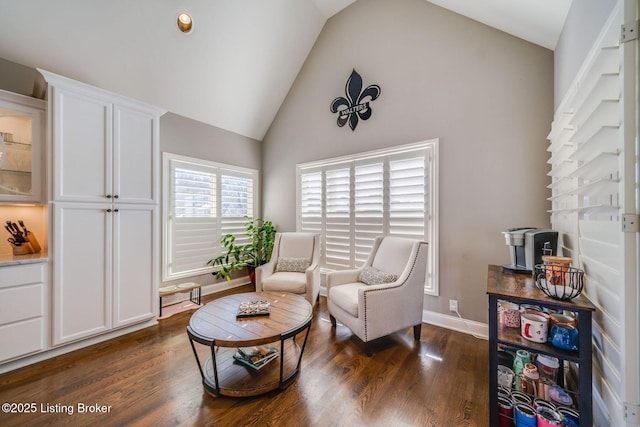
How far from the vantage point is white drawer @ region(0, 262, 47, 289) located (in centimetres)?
194

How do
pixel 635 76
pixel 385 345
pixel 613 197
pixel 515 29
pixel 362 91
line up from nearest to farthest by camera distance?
1. pixel 635 76
2. pixel 613 197
3. pixel 515 29
4. pixel 385 345
5. pixel 362 91

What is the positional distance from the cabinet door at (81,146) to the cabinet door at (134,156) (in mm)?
72

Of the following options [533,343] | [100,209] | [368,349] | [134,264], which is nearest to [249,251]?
[134,264]

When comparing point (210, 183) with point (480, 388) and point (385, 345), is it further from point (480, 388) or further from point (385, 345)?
point (480, 388)

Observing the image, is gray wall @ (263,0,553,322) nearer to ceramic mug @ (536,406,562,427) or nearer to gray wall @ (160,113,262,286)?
ceramic mug @ (536,406,562,427)

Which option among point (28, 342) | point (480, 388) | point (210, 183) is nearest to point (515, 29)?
point (480, 388)

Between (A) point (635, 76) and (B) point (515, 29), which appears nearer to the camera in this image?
(A) point (635, 76)

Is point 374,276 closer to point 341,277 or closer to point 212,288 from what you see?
point 341,277

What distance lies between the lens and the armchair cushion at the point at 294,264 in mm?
3398

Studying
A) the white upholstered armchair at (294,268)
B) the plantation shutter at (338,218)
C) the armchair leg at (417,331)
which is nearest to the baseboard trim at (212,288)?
the white upholstered armchair at (294,268)

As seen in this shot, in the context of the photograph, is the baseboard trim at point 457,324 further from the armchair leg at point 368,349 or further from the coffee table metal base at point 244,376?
the coffee table metal base at point 244,376

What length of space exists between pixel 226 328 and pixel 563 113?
276cm

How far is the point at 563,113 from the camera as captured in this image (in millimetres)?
1706

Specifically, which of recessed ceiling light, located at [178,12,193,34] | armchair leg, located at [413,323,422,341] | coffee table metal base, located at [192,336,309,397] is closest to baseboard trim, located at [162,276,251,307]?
coffee table metal base, located at [192,336,309,397]
